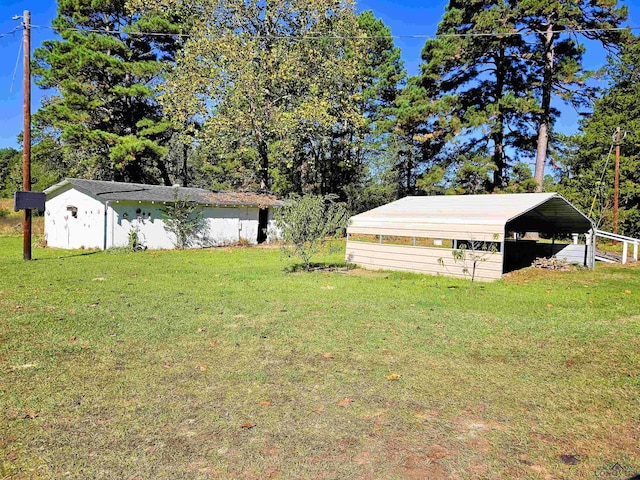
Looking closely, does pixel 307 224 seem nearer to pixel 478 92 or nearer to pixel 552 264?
pixel 552 264

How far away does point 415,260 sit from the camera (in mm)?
12984

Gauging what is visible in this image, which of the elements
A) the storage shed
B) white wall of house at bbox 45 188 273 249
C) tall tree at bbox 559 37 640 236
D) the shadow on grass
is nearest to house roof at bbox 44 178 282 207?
white wall of house at bbox 45 188 273 249

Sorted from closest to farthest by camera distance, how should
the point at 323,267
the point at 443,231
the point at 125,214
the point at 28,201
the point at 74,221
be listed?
1. the point at 443,231
2. the point at 323,267
3. the point at 28,201
4. the point at 125,214
5. the point at 74,221

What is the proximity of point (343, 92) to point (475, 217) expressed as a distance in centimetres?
1473

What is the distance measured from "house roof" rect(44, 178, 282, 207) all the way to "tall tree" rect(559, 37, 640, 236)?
18126 mm

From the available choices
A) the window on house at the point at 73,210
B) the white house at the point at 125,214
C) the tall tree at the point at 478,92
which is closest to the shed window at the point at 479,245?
the tall tree at the point at 478,92

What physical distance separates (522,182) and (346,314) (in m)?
18.2

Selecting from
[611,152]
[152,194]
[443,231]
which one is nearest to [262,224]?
[152,194]

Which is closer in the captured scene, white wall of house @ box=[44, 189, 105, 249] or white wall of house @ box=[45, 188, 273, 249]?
white wall of house @ box=[45, 188, 273, 249]

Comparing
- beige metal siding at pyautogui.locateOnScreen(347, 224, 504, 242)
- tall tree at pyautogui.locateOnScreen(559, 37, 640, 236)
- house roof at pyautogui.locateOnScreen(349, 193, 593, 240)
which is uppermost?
tall tree at pyautogui.locateOnScreen(559, 37, 640, 236)

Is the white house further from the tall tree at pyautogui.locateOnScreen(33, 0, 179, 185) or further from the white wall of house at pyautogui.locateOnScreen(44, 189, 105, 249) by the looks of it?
the tall tree at pyautogui.locateOnScreen(33, 0, 179, 185)

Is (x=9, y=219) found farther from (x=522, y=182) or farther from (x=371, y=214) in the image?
(x=522, y=182)

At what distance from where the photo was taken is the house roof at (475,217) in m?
11.7

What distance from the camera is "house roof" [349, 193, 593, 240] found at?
38.2ft
